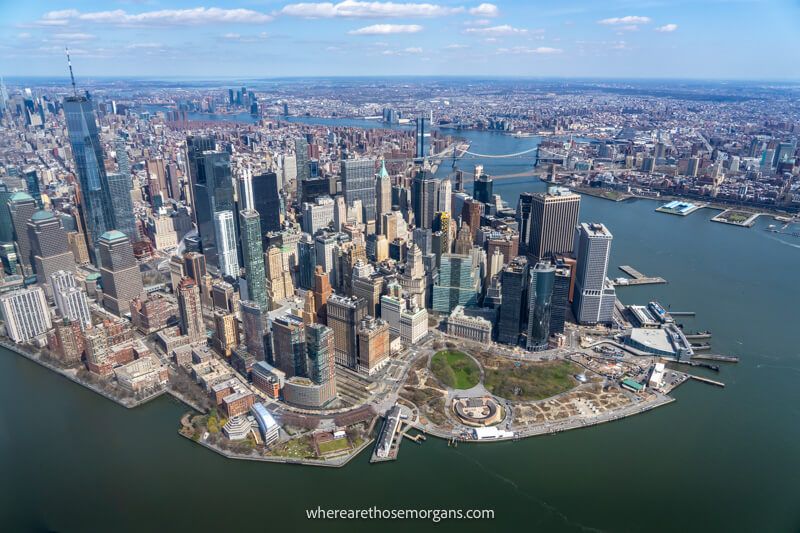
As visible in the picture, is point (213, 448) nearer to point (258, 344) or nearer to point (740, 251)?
point (258, 344)

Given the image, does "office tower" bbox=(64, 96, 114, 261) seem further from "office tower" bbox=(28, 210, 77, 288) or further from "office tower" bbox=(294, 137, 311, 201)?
"office tower" bbox=(294, 137, 311, 201)

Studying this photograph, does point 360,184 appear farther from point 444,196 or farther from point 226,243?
point 226,243

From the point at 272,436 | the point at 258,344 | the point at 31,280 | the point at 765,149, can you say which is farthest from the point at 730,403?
the point at 765,149

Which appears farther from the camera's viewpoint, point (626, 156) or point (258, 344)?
point (626, 156)

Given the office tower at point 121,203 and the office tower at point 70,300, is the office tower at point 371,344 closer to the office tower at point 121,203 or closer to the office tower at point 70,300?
the office tower at point 70,300

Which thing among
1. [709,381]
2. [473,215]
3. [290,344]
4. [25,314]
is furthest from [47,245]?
[709,381]

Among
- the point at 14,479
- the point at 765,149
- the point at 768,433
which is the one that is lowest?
the point at 768,433

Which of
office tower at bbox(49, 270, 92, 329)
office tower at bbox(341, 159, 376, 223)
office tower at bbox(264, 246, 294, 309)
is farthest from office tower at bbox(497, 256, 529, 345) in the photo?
office tower at bbox(49, 270, 92, 329)

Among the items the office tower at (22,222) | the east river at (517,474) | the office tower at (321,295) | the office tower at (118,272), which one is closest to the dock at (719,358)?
the east river at (517,474)
